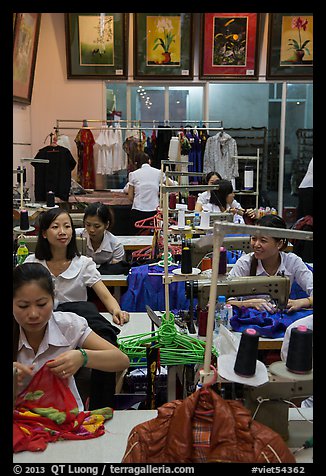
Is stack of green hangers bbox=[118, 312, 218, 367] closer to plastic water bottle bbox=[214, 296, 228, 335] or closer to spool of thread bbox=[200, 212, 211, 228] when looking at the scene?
plastic water bottle bbox=[214, 296, 228, 335]

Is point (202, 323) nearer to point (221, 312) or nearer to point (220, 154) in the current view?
point (221, 312)

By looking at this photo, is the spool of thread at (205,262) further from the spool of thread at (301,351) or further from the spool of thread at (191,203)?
the spool of thread at (191,203)

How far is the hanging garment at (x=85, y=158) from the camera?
7734 mm

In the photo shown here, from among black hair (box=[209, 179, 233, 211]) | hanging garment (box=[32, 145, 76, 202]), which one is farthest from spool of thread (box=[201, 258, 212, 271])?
hanging garment (box=[32, 145, 76, 202])

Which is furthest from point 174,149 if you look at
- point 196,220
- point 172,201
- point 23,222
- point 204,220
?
point 23,222

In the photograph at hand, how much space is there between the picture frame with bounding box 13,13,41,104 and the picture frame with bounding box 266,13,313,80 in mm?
3164

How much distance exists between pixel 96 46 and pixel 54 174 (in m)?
1.95

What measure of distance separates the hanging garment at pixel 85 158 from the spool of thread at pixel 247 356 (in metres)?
6.58

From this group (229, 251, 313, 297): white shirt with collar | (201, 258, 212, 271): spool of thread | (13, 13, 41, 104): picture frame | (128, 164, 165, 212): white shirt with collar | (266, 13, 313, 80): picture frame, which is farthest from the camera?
(266, 13, 313, 80): picture frame

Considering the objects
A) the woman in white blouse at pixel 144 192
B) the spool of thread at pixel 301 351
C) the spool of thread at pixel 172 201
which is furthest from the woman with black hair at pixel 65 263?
the woman in white blouse at pixel 144 192

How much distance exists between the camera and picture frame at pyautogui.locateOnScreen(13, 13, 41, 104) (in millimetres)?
6486
